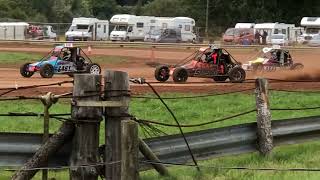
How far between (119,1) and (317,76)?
140m

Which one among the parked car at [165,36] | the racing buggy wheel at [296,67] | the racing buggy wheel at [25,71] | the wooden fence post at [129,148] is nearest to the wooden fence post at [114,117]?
the wooden fence post at [129,148]

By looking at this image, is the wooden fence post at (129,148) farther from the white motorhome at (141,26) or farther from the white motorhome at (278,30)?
the white motorhome at (278,30)

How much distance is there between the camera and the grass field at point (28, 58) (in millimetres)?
33600

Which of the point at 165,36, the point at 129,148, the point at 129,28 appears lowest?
the point at 129,148

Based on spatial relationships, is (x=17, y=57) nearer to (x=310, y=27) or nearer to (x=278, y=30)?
(x=278, y=30)

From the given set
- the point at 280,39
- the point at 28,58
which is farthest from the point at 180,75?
the point at 280,39

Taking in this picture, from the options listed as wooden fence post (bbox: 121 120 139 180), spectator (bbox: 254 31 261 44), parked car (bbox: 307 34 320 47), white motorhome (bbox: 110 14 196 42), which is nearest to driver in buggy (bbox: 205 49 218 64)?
wooden fence post (bbox: 121 120 139 180)

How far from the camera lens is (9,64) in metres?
32.1

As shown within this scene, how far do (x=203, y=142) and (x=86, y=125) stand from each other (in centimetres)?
220

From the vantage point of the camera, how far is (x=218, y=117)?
13.8 m

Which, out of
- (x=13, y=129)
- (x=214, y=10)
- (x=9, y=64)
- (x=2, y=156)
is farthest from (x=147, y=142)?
(x=214, y=10)

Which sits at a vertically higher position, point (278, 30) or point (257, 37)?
point (278, 30)

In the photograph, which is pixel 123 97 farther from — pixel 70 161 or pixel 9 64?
pixel 9 64

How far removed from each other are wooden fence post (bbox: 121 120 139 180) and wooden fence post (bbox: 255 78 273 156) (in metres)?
3.47
